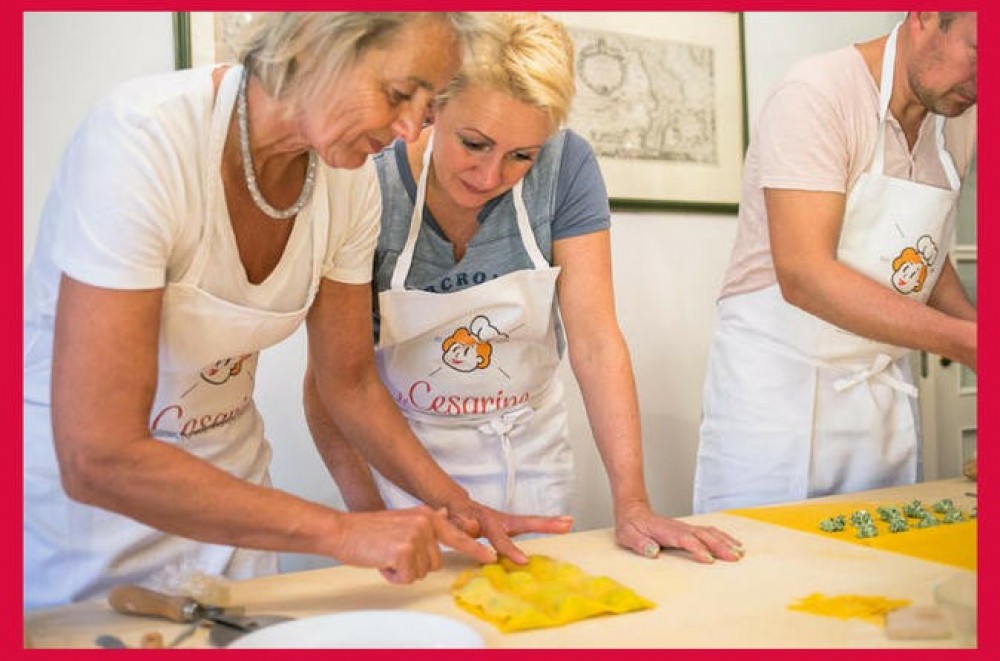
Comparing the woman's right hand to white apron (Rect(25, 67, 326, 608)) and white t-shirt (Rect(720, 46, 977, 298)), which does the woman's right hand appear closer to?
white apron (Rect(25, 67, 326, 608))

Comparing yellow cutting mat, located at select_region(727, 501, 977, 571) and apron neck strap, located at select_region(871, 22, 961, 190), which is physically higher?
apron neck strap, located at select_region(871, 22, 961, 190)

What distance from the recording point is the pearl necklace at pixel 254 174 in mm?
818

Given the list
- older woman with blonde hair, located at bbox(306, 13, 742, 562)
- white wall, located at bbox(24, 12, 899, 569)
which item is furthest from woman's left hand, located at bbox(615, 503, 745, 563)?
white wall, located at bbox(24, 12, 899, 569)

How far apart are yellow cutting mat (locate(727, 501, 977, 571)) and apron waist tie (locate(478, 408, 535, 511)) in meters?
0.31

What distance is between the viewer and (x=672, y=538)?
95cm

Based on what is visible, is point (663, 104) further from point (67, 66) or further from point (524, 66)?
point (67, 66)

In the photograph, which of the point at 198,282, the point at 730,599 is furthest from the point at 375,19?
the point at 730,599

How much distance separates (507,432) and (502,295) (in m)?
0.21

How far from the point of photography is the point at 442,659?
638 mm

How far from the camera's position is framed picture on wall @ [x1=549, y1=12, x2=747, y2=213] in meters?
1.85

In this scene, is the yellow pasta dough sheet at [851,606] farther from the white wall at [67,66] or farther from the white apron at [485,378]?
the white wall at [67,66]

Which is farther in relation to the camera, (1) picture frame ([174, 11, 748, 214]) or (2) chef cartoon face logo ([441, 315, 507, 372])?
(1) picture frame ([174, 11, 748, 214])

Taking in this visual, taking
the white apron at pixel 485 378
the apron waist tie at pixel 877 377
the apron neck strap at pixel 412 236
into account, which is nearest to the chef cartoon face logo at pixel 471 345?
the white apron at pixel 485 378

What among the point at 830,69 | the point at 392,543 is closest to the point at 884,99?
the point at 830,69
